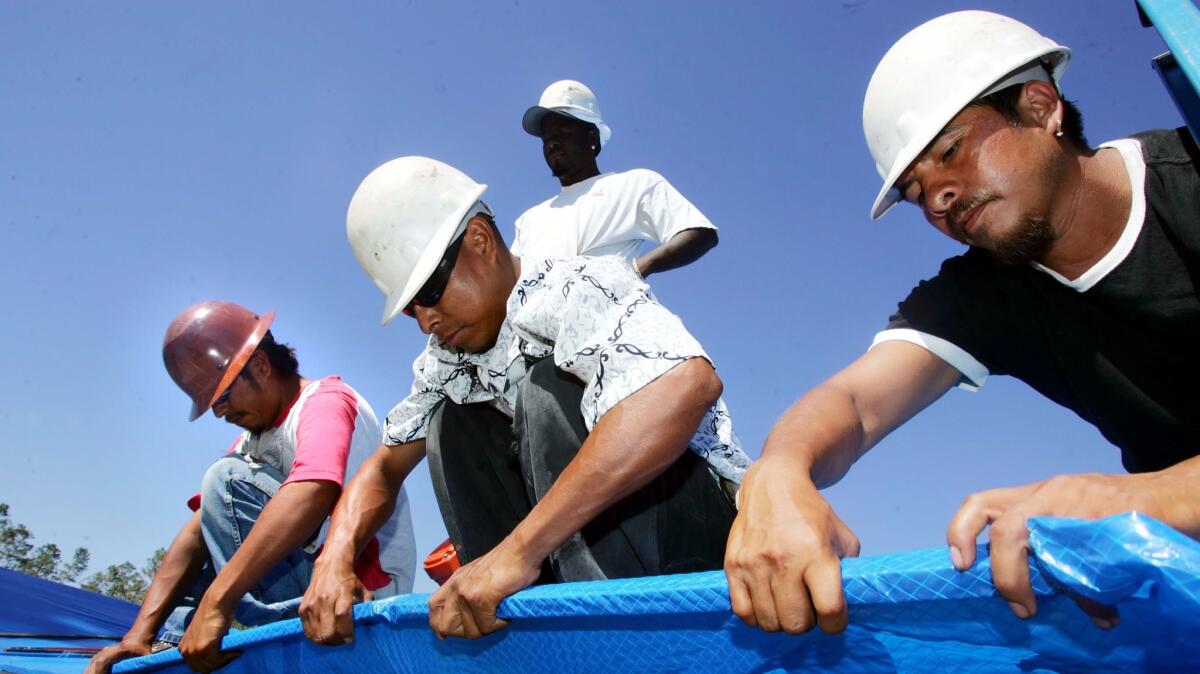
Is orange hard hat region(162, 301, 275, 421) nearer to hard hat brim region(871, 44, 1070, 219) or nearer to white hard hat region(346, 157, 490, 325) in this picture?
white hard hat region(346, 157, 490, 325)

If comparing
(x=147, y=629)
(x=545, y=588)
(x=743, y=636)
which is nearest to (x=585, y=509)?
(x=545, y=588)

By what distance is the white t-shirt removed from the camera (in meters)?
3.52

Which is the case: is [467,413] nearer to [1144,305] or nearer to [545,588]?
[545,588]

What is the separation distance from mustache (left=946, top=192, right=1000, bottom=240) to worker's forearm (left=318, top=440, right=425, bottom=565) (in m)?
1.59

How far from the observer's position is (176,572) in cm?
347

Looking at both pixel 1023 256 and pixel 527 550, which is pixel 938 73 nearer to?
pixel 1023 256

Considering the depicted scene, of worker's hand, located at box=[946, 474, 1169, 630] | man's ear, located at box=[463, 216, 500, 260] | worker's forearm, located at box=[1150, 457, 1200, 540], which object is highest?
man's ear, located at box=[463, 216, 500, 260]

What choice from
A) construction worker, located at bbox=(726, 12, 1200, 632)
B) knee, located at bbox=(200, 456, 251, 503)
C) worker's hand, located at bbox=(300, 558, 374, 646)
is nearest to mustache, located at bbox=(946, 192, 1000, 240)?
construction worker, located at bbox=(726, 12, 1200, 632)

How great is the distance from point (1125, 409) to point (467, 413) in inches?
64.2

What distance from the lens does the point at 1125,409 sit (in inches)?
83.3

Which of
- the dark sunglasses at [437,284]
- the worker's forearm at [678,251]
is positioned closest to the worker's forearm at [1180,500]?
the dark sunglasses at [437,284]

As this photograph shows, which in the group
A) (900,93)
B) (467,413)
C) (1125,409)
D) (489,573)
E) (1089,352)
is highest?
(900,93)

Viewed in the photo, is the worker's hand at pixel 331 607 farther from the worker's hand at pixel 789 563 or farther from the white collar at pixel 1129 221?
the white collar at pixel 1129 221

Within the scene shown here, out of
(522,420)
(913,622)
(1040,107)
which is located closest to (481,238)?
(522,420)
